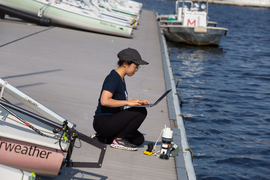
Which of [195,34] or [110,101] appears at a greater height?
[195,34]

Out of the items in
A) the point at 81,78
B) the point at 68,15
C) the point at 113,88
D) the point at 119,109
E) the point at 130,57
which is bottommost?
the point at 119,109

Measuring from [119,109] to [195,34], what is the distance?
15.7 metres

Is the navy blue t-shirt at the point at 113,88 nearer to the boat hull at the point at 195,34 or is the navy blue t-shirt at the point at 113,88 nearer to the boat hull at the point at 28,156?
the boat hull at the point at 28,156

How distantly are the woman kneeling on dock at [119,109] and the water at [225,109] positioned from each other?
2.36 meters

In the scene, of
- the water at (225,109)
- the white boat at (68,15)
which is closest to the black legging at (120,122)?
the water at (225,109)

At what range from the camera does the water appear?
7133 mm

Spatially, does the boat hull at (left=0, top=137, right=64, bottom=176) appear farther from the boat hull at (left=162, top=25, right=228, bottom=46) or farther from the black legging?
the boat hull at (left=162, top=25, right=228, bottom=46)

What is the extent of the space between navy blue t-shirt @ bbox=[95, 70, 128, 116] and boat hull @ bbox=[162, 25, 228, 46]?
50.7ft

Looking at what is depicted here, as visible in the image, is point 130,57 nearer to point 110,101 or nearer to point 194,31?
point 110,101

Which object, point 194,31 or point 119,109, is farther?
point 194,31

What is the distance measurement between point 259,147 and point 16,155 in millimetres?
6134

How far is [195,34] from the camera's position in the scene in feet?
64.4

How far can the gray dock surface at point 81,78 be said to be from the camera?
14.9ft

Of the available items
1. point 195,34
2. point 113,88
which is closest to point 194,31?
point 195,34
